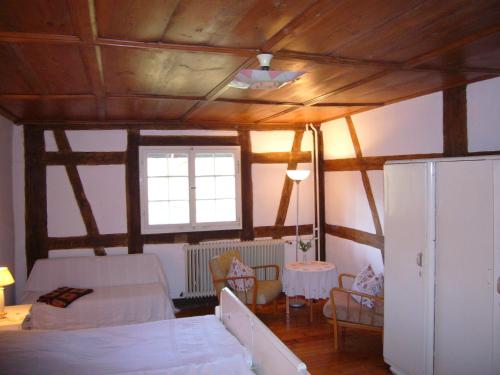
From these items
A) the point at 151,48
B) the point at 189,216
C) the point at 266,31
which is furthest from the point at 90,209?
the point at 266,31

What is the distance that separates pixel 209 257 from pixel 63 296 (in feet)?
6.18

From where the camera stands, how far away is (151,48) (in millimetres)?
2354

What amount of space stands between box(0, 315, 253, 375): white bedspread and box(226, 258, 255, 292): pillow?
1570 millimetres

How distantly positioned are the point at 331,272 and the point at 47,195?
361 cm

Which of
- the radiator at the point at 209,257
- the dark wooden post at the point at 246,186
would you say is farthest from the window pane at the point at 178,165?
the radiator at the point at 209,257

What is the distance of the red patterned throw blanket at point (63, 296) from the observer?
446 centimetres

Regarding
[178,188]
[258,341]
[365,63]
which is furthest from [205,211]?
[365,63]

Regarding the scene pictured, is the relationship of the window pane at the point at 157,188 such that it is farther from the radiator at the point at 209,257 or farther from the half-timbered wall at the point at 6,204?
the half-timbered wall at the point at 6,204

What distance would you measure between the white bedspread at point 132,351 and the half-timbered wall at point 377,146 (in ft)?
8.28

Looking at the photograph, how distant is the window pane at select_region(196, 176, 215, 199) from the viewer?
580cm

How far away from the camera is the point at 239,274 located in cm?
500

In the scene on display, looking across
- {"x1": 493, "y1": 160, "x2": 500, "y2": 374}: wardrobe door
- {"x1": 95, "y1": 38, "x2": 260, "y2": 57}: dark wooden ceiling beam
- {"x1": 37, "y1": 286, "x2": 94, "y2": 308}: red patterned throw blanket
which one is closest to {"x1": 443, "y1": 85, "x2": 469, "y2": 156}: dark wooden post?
{"x1": 493, "y1": 160, "x2": 500, "y2": 374}: wardrobe door

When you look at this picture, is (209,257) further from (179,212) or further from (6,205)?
(6,205)

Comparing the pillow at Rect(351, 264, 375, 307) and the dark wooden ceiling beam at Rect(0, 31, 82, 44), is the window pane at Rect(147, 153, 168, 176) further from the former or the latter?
the dark wooden ceiling beam at Rect(0, 31, 82, 44)
